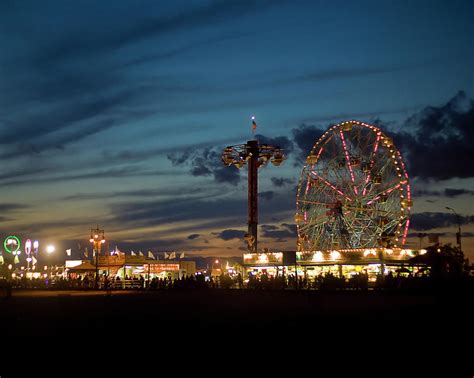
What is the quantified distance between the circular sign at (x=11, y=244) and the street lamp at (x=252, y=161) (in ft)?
109

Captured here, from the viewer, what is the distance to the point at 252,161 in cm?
7862

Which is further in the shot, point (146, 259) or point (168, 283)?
point (146, 259)

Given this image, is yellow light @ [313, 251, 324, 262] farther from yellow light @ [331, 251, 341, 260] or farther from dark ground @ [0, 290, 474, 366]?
dark ground @ [0, 290, 474, 366]

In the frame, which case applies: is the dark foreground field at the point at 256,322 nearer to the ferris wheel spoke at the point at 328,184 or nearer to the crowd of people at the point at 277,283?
the crowd of people at the point at 277,283

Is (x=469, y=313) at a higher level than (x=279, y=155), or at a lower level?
lower

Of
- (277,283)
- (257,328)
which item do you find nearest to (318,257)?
(277,283)

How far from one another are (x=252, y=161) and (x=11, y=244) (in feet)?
120

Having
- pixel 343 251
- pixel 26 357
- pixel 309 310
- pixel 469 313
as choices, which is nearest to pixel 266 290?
pixel 343 251

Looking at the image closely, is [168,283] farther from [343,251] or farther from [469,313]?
[469,313]

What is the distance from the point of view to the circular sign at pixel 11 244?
83.8 metres

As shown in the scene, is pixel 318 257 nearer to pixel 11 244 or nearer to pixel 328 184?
pixel 328 184

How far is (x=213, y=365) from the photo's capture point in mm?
10539

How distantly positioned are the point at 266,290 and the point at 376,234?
14637mm

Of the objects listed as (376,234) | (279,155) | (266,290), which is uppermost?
(279,155)
